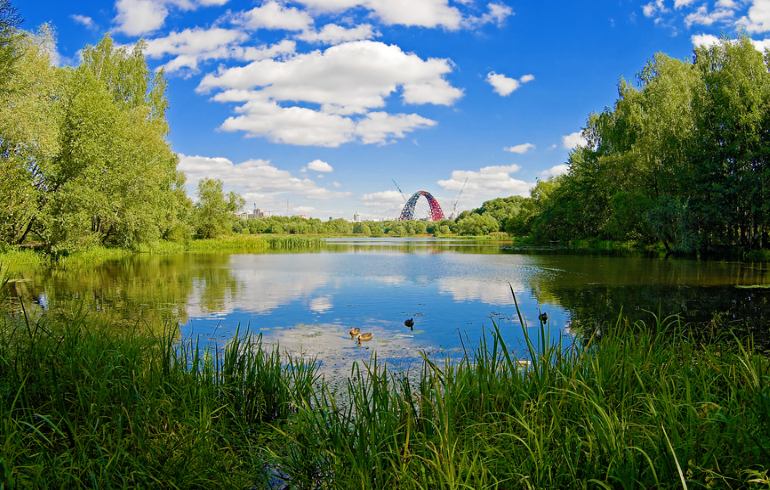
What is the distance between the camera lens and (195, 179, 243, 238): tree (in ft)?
174

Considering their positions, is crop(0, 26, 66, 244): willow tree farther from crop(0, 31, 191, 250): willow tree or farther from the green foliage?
the green foliage

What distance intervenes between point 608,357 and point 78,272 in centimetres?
2063

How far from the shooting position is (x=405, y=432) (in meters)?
2.90

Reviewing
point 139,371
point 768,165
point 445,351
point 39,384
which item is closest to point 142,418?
point 139,371

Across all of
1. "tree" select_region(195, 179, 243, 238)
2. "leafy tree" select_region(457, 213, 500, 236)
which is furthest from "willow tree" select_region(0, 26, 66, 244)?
"leafy tree" select_region(457, 213, 500, 236)

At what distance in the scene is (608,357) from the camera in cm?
382

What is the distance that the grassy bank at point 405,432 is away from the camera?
2422 mm

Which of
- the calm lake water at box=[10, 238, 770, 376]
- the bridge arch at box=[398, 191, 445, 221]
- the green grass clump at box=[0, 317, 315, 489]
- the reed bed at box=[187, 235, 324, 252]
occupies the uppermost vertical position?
the bridge arch at box=[398, 191, 445, 221]

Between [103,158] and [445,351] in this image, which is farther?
[103,158]

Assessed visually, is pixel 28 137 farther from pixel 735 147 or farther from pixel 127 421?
pixel 735 147

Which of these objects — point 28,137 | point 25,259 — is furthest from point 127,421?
point 25,259

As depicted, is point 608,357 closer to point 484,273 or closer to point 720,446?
point 720,446

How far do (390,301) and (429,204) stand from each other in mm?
154615

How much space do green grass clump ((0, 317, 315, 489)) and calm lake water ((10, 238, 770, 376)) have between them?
1.85 meters
